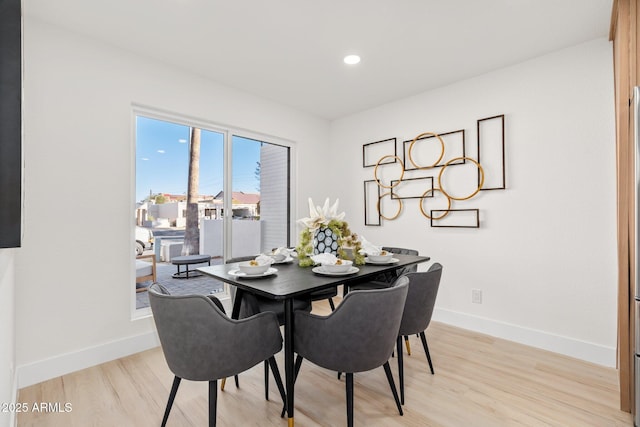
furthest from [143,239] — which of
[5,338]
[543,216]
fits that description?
[543,216]

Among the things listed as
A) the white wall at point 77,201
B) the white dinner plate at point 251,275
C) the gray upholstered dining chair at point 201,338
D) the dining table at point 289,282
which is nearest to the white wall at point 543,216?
the dining table at point 289,282

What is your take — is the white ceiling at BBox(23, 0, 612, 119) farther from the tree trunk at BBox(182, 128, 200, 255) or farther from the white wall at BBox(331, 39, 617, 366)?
the tree trunk at BBox(182, 128, 200, 255)

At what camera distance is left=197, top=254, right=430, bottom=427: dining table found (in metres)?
1.51

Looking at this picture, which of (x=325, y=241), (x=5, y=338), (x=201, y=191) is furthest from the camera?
(x=201, y=191)

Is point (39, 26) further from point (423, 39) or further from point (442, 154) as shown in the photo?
point (442, 154)

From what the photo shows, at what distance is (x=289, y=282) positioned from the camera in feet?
5.44

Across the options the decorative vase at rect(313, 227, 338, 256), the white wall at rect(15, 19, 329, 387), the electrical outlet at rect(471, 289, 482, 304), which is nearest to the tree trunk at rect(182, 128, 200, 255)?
the white wall at rect(15, 19, 329, 387)

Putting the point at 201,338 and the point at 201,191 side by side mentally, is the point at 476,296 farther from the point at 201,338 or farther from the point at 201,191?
the point at 201,191

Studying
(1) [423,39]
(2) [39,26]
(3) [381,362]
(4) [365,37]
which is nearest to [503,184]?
(1) [423,39]

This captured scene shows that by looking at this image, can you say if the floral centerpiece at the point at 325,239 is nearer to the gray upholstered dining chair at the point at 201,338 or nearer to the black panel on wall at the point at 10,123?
the gray upholstered dining chair at the point at 201,338

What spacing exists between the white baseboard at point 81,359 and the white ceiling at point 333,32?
2438mm

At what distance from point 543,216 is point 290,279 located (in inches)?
92.9

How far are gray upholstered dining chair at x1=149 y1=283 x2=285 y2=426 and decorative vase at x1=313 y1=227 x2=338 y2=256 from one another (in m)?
0.78

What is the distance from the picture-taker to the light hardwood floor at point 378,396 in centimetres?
176
